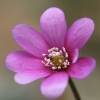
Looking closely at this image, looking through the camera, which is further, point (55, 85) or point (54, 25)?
point (54, 25)

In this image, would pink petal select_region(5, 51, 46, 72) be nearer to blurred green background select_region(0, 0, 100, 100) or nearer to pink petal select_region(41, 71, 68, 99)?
pink petal select_region(41, 71, 68, 99)

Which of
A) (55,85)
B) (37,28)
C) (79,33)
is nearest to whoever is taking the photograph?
(55,85)

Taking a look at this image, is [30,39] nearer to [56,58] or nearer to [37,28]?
[56,58]

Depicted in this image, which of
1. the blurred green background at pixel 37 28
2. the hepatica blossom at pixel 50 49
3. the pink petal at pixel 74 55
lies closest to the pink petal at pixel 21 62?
the hepatica blossom at pixel 50 49

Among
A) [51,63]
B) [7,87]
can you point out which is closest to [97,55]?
[7,87]

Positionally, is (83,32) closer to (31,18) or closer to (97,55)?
(97,55)

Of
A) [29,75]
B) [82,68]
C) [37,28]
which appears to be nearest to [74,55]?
[82,68]
